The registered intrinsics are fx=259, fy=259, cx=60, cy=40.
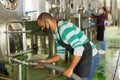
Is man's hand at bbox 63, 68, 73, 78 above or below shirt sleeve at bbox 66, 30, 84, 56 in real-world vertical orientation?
below

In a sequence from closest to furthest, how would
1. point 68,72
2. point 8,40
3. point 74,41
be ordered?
1. point 68,72
2. point 74,41
3. point 8,40

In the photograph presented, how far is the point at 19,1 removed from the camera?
3080 millimetres

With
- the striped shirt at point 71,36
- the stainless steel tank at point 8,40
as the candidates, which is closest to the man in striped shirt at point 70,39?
the striped shirt at point 71,36

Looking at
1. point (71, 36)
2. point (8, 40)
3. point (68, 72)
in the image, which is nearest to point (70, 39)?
point (71, 36)

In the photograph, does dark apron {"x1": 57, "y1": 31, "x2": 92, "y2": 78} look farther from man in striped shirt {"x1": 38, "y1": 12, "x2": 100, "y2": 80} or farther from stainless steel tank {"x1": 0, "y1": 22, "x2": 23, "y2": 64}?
stainless steel tank {"x1": 0, "y1": 22, "x2": 23, "y2": 64}

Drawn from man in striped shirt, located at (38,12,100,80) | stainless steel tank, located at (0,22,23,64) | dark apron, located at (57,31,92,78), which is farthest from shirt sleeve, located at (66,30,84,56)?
stainless steel tank, located at (0,22,23,64)

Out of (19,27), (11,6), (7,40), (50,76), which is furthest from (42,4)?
(7,40)

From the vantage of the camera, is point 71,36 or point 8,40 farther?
point 8,40

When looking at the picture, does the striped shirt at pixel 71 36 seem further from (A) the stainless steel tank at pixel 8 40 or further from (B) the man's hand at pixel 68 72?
(A) the stainless steel tank at pixel 8 40

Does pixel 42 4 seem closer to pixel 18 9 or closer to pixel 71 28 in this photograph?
pixel 18 9

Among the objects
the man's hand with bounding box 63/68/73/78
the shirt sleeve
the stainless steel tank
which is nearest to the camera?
the man's hand with bounding box 63/68/73/78

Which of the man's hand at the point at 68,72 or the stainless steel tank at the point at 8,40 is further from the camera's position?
the stainless steel tank at the point at 8,40

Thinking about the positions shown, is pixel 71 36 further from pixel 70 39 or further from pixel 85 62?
pixel 85 62

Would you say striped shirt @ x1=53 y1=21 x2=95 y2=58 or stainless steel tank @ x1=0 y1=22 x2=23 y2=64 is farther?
stainless steel tank @ x1=0 y1=22 x2=23 y2=64
